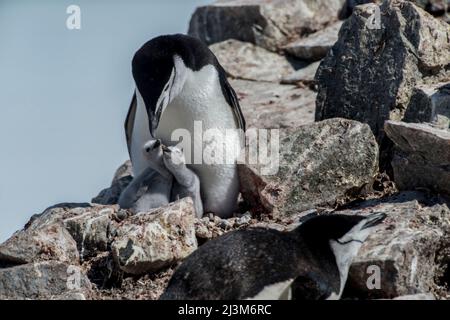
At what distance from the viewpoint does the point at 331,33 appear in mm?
12539

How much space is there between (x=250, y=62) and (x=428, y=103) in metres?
4.19

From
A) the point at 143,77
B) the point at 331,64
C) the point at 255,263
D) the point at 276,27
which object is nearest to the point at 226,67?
the point at 276,27

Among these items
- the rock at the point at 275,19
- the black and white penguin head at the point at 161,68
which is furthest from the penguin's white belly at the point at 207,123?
the rock at the point at 275,19

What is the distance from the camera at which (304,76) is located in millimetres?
12109

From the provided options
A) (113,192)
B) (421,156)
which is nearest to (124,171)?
(113,192)

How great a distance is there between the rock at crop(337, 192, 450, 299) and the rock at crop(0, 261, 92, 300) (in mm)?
1884

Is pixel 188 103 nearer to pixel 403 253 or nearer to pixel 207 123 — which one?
pixel 207 123

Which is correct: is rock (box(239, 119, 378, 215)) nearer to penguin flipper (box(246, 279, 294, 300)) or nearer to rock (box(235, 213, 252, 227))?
rock (box(235, 213, 252, 227))

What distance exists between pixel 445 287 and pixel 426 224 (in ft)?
1.55

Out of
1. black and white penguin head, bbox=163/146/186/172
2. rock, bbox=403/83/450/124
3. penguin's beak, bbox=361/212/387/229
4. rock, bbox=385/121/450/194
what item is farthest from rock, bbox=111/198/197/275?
rock, bbox=403/83/450/124

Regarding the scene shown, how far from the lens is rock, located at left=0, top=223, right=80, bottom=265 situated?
7.77 meters

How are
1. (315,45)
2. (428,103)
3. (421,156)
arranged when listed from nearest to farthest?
(421,156)
(428,103)
(315,45)

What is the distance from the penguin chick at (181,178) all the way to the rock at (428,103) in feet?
6.10
